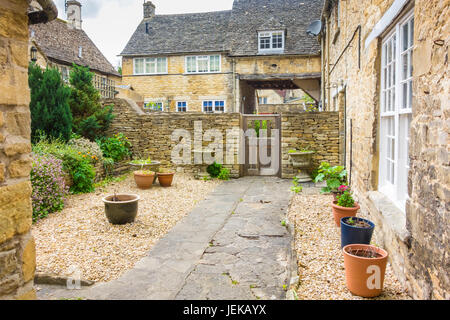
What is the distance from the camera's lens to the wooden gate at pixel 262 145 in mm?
11648

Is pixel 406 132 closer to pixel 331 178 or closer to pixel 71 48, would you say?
pixel 331 178

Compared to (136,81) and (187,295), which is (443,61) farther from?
(136,81)

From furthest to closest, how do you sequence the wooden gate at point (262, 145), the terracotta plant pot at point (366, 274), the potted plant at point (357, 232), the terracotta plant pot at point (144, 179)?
the wooden gate at point (262, 145)
the terracotta plant pot at point (144, 179)
the potted plant at point (357, 232)
the terracotta plant pot at point (366, 274)

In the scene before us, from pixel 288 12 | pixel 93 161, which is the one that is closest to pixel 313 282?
pixel 93 161

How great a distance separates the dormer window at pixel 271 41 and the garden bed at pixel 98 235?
13921 millimetres

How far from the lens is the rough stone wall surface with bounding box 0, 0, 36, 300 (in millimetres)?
2219

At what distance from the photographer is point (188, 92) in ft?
70.1

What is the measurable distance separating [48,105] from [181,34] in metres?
15.3

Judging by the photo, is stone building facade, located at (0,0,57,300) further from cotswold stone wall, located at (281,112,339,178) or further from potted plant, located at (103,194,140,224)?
cotswold stone wall, located at (281,112,339,178)

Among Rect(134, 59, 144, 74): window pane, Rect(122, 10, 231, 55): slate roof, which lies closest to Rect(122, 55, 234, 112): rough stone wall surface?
Rect(134, 59, 144, 74): window pane

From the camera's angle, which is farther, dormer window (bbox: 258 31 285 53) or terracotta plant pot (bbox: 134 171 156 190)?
dormer window (bbox: 258 31 285 53)

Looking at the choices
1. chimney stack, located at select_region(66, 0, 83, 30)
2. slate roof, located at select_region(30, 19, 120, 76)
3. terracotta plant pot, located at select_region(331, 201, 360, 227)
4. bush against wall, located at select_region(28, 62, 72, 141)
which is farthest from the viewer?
chimney stack, located at select_region(66, 0, 83, 30)

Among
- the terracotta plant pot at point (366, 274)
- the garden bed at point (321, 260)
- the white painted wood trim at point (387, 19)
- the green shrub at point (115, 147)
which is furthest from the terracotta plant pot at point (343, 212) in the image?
the green shrub at point (115, 147)

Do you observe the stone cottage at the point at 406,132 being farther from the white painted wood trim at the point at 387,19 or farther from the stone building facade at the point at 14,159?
the stone building facade at the point at 14,159
